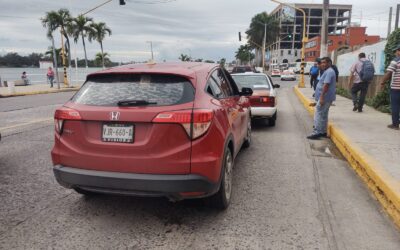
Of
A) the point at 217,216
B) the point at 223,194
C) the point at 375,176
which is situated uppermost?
the point at 223,194

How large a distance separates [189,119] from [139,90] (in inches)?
26.3

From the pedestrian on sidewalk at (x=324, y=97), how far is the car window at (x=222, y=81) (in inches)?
112

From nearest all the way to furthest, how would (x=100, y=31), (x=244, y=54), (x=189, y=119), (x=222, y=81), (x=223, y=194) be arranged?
(x=189, y=119) < (x=223, y=194) < (x=222, y=81) < (x=100, y=31) < (x=244, y=54)

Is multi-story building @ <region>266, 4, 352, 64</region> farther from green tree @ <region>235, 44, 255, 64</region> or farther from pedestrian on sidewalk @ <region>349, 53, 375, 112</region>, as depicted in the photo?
pedestrian on sidewalk @ <region>349, 53, 375, 112</region>

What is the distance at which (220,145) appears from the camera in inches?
139

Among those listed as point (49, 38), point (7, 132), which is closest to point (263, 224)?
point (7, 132)

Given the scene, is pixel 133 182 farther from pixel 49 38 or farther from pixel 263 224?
pixel 49 38

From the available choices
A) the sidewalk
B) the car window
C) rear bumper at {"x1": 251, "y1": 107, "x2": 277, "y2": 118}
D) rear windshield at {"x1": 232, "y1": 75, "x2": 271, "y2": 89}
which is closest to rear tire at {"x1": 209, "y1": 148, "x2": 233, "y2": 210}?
the car window

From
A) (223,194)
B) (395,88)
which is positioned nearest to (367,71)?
(395,88)

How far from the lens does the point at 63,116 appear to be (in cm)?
355

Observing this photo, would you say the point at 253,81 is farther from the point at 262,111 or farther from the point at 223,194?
the point at 223,194

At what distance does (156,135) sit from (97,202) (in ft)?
5.05

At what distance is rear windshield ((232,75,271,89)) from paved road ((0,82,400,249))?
417 cm

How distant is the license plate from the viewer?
129 inches
